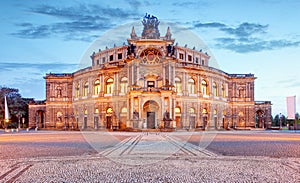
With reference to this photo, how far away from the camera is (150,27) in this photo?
6322 cm

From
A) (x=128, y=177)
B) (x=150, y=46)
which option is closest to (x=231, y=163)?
(x=128, y=177)

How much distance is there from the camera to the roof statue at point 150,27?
62.1 meters

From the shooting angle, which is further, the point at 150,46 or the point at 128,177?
the point at 150,46

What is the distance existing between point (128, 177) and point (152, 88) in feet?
158

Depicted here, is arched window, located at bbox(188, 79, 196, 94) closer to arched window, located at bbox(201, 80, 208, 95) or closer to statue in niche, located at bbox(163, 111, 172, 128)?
arched window, located at bbox(201, 80, 208, 95)

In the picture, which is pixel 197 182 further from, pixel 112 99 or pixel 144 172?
pixel 112 99

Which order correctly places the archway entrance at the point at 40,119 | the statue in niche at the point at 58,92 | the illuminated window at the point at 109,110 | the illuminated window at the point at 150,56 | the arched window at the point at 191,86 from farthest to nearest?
the archway entrance at the point at 40,119 < the statue in niche at the point at 58,92 < the illuminated window at the point at 109,110 < the arched window at the point at 191,86 < the illuminated window at the point at 150,56

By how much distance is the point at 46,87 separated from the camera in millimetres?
77188

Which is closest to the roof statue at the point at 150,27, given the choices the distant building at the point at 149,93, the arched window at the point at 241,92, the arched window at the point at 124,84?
the distant building at the point at 149,93

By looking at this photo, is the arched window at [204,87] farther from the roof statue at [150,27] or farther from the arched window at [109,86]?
the arched window at [109,86]

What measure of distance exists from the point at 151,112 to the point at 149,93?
386 centimetres

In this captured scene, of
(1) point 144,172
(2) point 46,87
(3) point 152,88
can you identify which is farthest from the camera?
(2) point 46,87

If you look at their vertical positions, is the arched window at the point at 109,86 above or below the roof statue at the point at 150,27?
below

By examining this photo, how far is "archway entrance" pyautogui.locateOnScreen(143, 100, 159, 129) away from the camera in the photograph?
58.3 m
